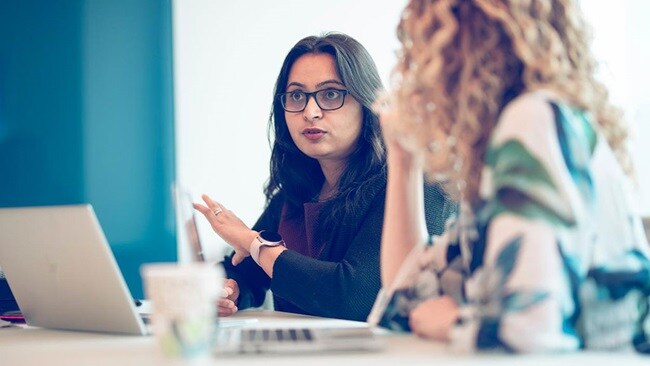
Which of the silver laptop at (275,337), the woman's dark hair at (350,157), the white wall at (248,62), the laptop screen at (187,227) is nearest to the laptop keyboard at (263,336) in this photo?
the silver laptop at (275,337)

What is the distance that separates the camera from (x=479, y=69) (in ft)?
4.04

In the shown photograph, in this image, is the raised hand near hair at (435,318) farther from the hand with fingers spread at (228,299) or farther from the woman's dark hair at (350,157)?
the woman's dark hair at (350,157)

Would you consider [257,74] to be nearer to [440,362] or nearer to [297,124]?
[297,124]

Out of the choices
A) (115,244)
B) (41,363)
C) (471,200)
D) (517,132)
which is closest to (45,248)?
(41,363)

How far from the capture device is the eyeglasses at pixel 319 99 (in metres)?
2.33

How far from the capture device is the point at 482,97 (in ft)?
4.02

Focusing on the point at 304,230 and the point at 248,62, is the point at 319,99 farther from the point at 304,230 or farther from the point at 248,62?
the point at 248,62

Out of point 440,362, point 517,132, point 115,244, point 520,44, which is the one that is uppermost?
point 520,44

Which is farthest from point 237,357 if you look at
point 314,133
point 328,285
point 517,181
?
point 314,133

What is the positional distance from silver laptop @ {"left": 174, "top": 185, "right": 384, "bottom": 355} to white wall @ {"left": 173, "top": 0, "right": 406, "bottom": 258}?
6.50ft

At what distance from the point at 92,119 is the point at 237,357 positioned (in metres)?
2.09

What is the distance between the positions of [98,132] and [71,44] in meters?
0.32

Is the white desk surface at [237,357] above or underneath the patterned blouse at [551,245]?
underneath

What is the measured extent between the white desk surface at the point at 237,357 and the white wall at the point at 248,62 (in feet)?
6.18
